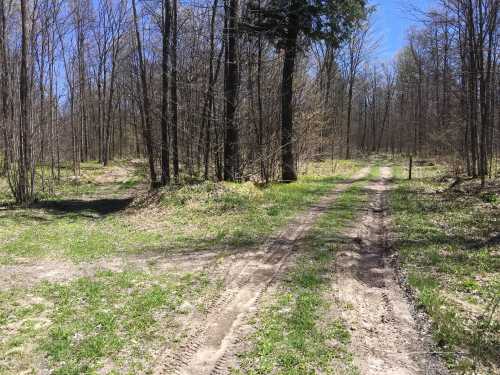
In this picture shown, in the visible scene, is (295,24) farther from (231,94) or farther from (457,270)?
(457,270)

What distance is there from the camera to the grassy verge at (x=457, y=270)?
402cm

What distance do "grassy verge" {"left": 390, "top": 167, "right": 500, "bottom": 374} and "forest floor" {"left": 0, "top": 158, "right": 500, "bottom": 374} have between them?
0.09ft

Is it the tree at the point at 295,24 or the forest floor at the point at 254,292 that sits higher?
the tree at the point at 295,24

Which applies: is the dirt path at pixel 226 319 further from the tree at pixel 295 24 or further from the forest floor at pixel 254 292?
the tree at pixel 295 24

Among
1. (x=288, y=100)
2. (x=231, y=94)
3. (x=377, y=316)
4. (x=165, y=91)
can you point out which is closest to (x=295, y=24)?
(x=288, y=100)

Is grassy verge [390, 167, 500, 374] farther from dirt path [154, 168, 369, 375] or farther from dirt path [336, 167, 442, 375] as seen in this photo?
dirt path [154, 168, 369, 375]

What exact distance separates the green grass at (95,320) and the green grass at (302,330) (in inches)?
38.5

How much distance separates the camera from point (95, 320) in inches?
187

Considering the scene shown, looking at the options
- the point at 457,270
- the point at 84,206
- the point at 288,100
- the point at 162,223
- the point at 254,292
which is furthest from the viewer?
the point at 288,100

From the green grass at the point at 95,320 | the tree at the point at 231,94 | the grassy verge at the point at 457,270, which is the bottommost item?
the green grass at the point at 95,320

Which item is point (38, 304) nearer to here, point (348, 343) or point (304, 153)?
point (348, 343)

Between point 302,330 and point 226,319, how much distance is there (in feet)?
3.00

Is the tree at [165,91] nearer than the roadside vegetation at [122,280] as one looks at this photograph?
No

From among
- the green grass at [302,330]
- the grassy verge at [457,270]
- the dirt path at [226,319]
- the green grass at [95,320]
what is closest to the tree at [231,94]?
the grassy verge at [457,270]
